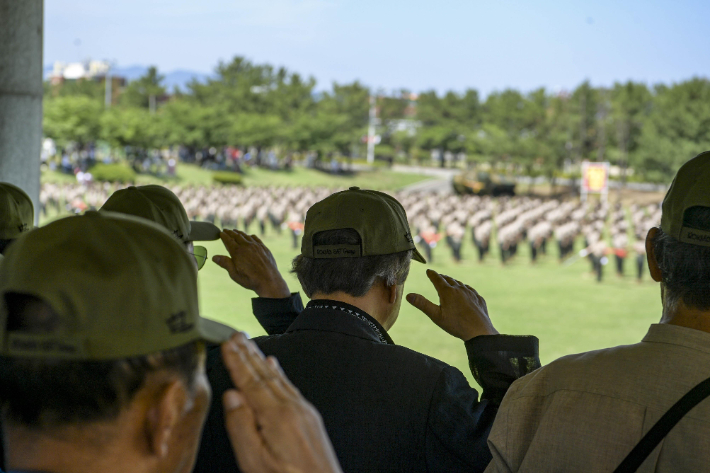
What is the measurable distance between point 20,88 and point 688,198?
3.75 m

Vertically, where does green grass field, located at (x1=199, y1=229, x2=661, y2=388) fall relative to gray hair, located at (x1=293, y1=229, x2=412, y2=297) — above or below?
below

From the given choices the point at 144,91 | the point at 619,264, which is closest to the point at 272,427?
the point at 619,264

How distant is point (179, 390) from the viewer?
762mm

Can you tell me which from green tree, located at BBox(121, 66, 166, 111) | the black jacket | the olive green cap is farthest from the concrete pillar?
green tree, located at BBox(121, 66, 166, 111)

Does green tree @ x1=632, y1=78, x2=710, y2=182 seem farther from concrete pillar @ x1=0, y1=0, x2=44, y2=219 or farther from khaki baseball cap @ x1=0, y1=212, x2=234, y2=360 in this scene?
khaki baseball cap @ x1=0, y1=212, x2=234, y2=360

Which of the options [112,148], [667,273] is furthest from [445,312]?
[112,148]

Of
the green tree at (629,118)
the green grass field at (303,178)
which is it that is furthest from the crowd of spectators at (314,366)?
the green tree at (629,118)

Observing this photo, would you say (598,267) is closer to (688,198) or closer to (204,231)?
(204,231)

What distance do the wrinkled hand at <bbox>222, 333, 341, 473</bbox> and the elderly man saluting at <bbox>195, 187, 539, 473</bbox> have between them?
0.58 m

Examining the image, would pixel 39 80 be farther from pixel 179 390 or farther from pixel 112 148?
pixel 112 148

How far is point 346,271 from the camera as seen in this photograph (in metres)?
1.46

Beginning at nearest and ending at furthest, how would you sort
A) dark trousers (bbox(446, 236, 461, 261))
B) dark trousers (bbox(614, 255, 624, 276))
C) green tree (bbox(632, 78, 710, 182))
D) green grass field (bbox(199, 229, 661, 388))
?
green grass field (bbox(199, 229, 661, 388)) → dark trousers (bbox(614, 255, 624, 276)) → dark trousers (bbox(446, 236, 461, 261)) → green tree (bbox(632, 78, 710, 182))

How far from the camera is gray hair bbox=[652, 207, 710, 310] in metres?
1.14

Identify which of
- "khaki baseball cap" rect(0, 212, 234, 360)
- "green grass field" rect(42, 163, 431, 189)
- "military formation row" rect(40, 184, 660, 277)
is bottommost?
"military formation row" rect(40, 184, 660, 277)
